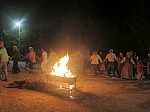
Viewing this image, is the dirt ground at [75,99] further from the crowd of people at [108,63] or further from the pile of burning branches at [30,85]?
the crowd of people at [108,63]

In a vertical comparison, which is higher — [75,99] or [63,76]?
[63,76]

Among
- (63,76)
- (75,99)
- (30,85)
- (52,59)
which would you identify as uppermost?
(52,59)

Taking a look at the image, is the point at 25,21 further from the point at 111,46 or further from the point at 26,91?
the point at 26,91

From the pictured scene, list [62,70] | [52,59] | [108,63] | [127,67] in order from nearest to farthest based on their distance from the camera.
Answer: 1. [62,70]
2. [127,67]
3. [108,63]
4. [52,59]

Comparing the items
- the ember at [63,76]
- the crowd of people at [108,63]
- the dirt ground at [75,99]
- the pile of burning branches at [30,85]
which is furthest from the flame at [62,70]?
the crowd of people at [108,63]

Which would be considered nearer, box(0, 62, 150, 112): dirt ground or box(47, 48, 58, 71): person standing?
box(0, 62, 150, 112): dirt ground

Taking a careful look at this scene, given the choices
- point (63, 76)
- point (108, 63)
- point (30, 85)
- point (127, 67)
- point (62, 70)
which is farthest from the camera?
point (108, 63)

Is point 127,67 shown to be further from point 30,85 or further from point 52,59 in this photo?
point 30,85

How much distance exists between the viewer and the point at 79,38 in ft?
110

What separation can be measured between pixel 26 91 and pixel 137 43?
20.6 metres

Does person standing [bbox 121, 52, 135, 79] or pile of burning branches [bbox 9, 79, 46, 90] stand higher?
person standing [bbox 121, 52, 135, 79]

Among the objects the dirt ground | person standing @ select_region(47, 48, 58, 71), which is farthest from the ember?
person standing @ select_region(47, 48, 58, 71)

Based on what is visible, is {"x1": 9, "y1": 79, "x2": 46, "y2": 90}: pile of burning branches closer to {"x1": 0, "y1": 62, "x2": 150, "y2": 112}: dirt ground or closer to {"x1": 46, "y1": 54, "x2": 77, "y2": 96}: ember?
{"x1": 0, "y1": 62, "x2": 150, "y2": 112}: dirt ground

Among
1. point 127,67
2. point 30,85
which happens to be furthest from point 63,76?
point 127,67
